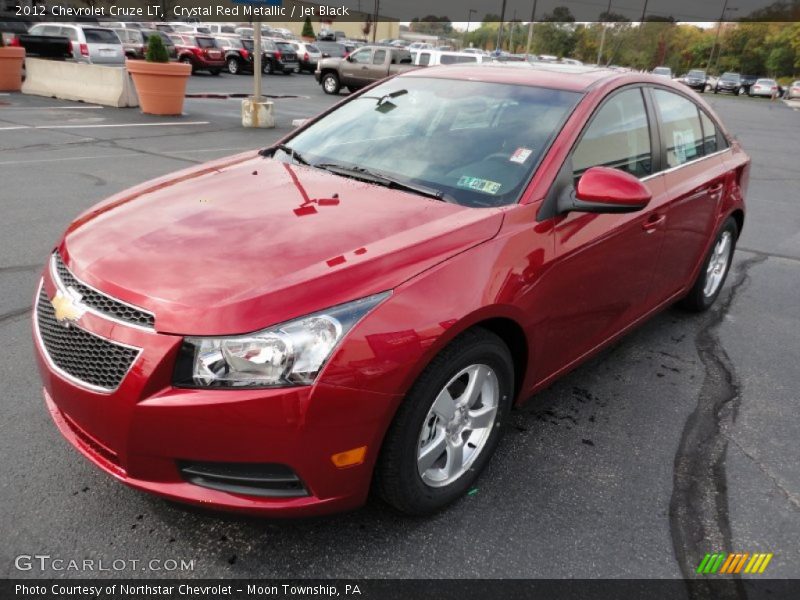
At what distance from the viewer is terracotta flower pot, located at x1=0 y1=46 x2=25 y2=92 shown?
16.1m

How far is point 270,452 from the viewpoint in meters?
2.01

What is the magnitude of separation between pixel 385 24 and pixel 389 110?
3778 inches

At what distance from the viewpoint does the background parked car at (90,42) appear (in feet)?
62.8

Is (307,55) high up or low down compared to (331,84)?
up

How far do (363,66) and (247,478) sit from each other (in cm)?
2205

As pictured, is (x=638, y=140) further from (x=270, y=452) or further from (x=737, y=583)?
(x=270, y=452)

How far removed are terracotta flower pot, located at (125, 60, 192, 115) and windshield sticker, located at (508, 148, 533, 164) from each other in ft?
40.2

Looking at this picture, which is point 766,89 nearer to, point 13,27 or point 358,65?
point 358,65

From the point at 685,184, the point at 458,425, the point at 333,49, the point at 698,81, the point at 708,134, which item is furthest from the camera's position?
the point at 698,81

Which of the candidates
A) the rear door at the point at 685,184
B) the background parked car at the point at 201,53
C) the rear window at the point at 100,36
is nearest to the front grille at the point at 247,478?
the rear door at the point at 685,184

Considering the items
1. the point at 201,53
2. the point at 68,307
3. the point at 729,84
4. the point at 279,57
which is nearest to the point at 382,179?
the point at 68,307

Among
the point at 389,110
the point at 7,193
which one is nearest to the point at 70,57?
the point at 7,193

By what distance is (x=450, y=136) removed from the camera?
3180 mm

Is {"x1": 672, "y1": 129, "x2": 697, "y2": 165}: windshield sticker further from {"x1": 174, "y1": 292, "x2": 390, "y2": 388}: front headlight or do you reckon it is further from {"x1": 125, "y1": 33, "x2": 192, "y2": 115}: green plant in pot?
{"x1": 125, "y1": 33, "x2": 192, "y2": 115}: green plant in pot
